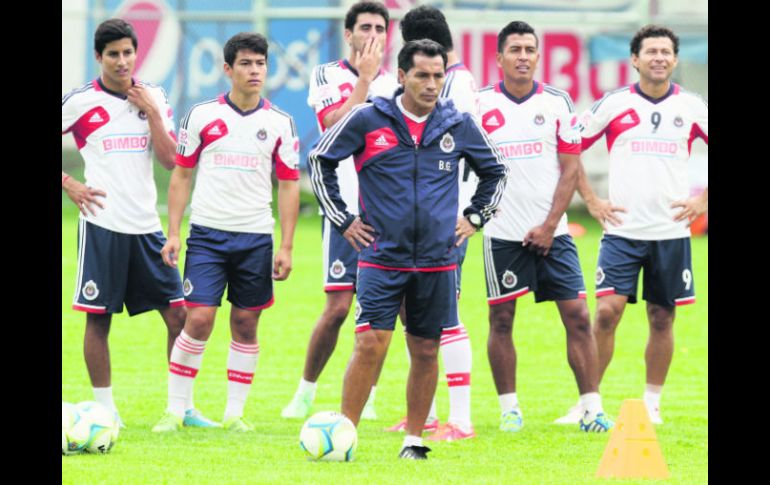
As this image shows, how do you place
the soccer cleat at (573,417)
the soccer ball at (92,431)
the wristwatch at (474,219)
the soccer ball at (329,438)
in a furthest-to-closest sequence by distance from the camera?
the soccer cleat at (573,417) → the wristwatch at (474,219) → the soccer ball at (92,431) → the soccer ball at (329,438)

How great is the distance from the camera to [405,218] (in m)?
7.84

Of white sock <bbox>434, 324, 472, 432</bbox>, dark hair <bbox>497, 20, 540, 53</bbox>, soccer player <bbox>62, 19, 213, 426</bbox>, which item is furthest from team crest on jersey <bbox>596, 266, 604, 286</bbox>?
soccer player <bbox>62, 19, 213, 426</bbox>

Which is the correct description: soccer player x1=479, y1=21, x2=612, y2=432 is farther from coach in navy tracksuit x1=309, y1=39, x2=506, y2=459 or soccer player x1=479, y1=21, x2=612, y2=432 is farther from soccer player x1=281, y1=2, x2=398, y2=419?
coach in navy tracksuit x1=309, y1=39, x2=506, y2=459

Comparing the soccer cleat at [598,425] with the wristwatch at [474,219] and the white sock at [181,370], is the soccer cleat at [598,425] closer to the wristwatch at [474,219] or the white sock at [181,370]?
the wristwatch at [474,219]

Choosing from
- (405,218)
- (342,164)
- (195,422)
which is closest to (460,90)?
(342,164)

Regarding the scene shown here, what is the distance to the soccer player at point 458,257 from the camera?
29.2 ft

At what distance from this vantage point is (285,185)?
30.6 feet

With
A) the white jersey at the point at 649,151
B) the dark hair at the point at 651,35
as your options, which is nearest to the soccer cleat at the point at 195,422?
the white jersey at the point at 649,151

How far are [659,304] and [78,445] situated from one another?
4299mm

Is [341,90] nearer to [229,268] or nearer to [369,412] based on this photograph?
[229,268]

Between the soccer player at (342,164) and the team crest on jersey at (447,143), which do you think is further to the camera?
the soccer player at (342,164)

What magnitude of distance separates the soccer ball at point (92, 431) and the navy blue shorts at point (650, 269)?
375 cm
